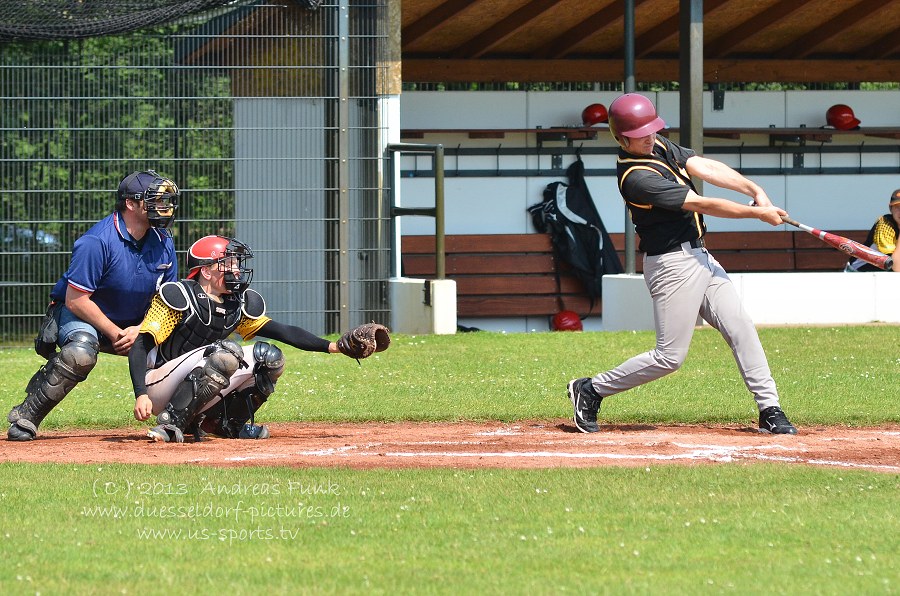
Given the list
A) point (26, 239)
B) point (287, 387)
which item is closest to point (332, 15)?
point (26, 239)

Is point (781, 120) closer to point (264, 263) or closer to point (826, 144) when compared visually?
point (826, 144)

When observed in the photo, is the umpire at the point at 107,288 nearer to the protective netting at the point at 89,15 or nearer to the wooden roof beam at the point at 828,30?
the protective netting at the point at 89,15

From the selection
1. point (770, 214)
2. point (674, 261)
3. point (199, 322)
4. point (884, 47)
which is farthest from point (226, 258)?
point (884, 47)

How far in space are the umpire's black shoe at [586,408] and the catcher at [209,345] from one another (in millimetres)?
1251

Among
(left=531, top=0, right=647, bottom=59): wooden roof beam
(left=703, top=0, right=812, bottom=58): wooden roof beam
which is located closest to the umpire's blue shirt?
(left=531, top=0, right=647, bottom=59): wooden roof beam

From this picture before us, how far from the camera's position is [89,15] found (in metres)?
13.5

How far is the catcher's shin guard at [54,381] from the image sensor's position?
719 centimetres

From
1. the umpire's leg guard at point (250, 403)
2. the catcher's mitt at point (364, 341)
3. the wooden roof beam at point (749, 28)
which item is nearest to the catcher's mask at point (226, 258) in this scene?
the umpire's leg guard at point (250, 403)

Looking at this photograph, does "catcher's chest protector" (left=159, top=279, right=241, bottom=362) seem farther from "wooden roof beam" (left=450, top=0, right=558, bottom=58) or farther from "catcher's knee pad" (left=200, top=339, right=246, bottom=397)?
"wooden roof beam" (left=450, top=0, right=558, bottom=58)

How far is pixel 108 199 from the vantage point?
13367mm

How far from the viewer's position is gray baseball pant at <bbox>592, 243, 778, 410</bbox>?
24.5ft

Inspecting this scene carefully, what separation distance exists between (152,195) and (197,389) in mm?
1059

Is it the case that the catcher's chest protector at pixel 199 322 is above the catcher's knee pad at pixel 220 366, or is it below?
above

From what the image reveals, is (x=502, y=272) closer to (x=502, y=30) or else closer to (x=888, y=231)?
(x=502, y=30)
